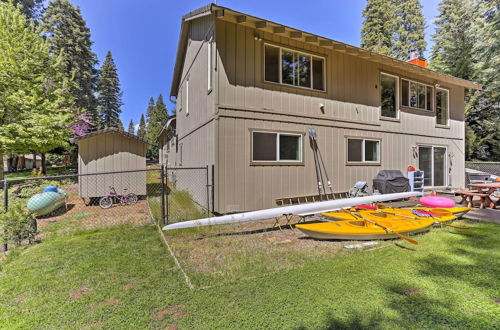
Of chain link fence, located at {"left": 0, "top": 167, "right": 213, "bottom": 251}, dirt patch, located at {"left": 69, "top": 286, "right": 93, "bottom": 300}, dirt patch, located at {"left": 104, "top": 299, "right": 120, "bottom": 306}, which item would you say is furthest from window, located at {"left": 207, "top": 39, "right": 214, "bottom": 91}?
dirt patch, located at {"left": 104, "top": 299, "right": 120, "bottom": 306}

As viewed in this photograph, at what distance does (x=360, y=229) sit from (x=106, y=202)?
8495 millimetres

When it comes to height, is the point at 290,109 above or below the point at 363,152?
above

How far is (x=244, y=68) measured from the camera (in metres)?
7.05

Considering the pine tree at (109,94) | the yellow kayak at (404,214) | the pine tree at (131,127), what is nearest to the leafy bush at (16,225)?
the yellow kayak at (404,214)

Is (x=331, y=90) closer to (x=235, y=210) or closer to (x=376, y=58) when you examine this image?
(x=376, y=58)

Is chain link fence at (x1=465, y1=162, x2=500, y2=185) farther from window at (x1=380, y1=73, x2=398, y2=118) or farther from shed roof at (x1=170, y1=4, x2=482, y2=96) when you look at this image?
window at (x1=380, y1=73, x2=398, y2=118)

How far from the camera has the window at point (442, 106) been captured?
1179 centimetres

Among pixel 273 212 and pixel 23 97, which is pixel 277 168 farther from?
pixel 23 97

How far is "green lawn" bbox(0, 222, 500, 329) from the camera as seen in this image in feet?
7.89

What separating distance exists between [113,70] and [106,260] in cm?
4824

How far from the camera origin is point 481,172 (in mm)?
12711

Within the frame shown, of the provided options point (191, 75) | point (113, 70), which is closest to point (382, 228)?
point (191, 75)

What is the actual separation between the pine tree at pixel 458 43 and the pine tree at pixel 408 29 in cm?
403

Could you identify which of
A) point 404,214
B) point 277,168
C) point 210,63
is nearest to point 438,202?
point 404,214
